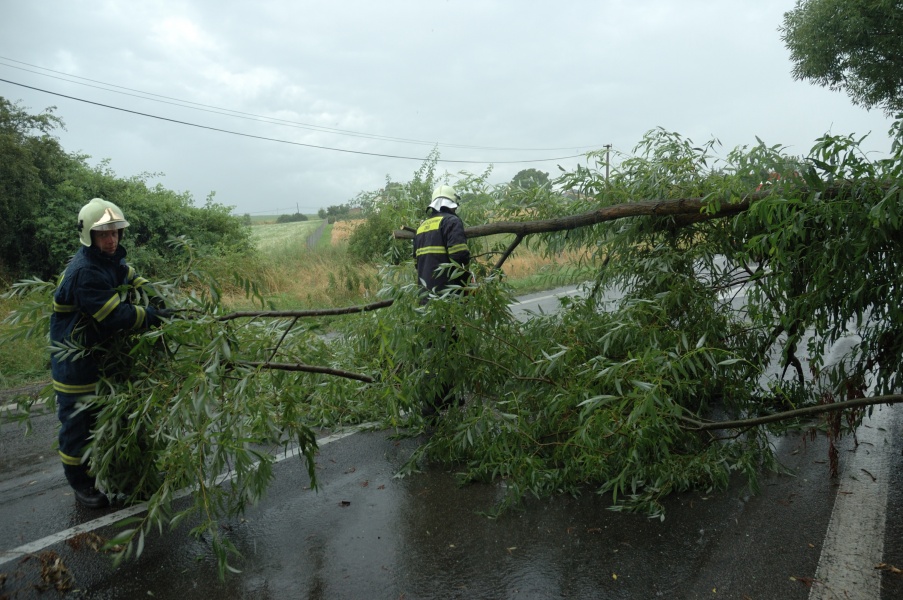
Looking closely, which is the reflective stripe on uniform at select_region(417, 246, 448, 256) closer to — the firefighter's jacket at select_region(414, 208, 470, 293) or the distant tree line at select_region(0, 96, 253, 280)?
the firefighter's jacket at select_region(414, 208, 470, 293)

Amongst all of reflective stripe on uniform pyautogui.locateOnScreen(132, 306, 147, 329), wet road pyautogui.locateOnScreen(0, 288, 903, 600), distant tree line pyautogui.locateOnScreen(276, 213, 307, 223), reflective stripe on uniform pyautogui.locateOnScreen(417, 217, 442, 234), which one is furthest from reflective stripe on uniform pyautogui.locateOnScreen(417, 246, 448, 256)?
distant tree line pyautogui.locateOnScreen(276, 213, 307, 223)

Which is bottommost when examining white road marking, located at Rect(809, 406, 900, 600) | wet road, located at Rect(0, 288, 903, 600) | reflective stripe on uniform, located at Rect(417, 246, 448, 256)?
wet road, located at Rect(0, 288, 903, 600)

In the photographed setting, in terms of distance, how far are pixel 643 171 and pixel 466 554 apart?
3.52 meters

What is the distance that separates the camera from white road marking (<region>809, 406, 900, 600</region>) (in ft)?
10.3

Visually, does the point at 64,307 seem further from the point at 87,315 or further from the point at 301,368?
the point at 301,368

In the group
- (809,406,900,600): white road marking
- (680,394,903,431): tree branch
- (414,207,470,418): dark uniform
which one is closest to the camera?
(809,406,900,600): white road marking

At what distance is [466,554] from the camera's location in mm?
3619

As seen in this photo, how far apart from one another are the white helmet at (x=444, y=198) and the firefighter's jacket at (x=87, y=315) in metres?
2.71

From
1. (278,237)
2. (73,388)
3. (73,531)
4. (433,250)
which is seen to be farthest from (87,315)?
(278,237)

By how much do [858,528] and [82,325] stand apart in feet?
15.6

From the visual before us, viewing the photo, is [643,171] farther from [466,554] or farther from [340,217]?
[340,217]

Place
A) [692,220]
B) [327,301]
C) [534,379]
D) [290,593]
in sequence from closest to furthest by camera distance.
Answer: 1. [290,593]
2. [534,379]
3. [692,220]
4. [327,301]

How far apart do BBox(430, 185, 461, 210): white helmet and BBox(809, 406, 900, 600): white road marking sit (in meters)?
3.72

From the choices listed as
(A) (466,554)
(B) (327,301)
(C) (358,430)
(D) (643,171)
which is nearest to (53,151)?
(B) (327,301)
